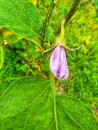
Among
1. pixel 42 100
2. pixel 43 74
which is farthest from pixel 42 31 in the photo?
pixel 43 74

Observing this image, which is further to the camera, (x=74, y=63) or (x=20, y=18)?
(x=74, y=63)

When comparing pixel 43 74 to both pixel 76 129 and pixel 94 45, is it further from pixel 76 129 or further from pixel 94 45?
pixel 76 129

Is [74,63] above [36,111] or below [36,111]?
above

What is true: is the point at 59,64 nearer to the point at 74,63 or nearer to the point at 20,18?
the point at 20,18

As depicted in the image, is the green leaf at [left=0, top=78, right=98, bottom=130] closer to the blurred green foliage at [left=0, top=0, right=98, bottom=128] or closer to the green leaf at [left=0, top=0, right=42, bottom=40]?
the green leaf at [left=0, top=0, right=42, bottom=40]

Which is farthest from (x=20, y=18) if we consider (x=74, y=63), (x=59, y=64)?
(x=74, y=63)

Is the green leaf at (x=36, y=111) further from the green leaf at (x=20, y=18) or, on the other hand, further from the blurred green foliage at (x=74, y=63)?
the blurred green foliage at (x=74, y=63)

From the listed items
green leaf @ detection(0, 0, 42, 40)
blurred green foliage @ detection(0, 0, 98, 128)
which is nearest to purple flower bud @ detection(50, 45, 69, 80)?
green leaf @ detection(0, 0, 42, 40)
